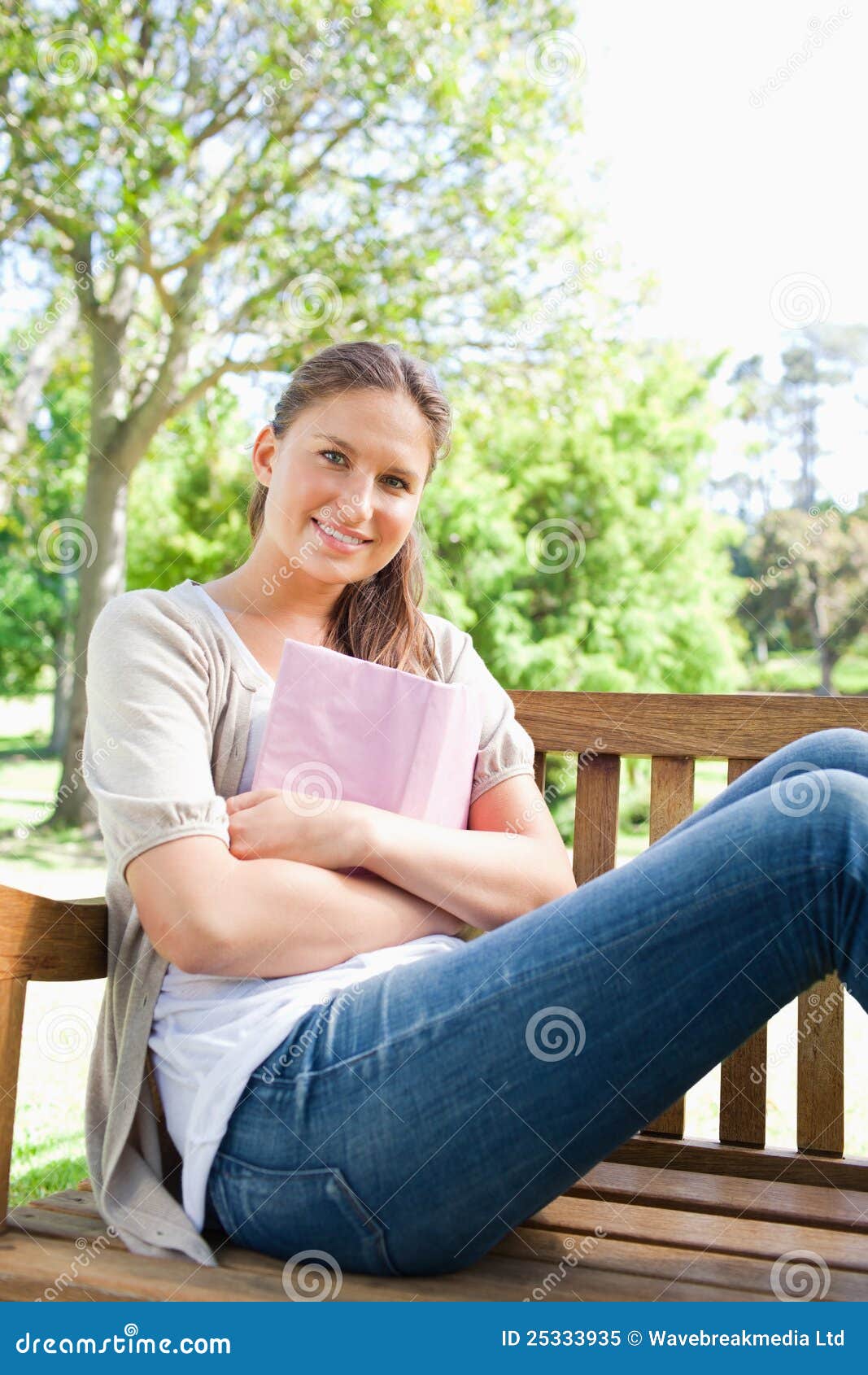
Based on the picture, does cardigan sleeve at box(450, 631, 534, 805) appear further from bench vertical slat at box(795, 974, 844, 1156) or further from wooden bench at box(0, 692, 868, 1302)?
bench vertical slat at box(795, 974, 844, 1156)

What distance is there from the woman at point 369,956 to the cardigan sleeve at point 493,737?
0.27 feet

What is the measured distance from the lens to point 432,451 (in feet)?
6.41

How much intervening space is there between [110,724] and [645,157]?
967cm

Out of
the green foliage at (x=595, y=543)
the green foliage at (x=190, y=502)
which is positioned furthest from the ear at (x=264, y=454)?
the green foliage at (x=190, y=502)

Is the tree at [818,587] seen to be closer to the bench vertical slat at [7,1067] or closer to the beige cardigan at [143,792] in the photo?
the beige cardigan at [143,792]

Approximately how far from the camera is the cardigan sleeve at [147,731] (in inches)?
57.5

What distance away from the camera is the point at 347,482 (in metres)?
1.80

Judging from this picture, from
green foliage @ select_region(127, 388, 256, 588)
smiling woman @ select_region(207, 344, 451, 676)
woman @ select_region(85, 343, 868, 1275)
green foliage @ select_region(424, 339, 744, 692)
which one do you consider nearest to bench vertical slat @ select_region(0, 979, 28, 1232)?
woman @ select_region(85, 343, 868, 1275)

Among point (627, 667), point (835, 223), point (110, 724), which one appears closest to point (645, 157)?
point (835, 223)

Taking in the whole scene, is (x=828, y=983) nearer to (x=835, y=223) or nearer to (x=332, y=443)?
(x=332, y=443)

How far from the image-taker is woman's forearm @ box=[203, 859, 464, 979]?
1.42m

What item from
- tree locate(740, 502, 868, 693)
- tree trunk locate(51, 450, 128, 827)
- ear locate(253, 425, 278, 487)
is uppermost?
tree locate(740, 502, 868, 693)

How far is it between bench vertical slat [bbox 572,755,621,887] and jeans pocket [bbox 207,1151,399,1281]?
87cm

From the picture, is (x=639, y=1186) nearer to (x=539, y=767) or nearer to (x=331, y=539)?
(x=539, y=767)
